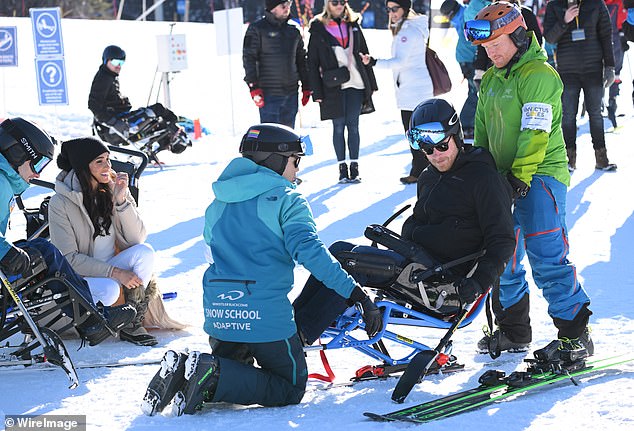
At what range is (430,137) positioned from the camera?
4.57m

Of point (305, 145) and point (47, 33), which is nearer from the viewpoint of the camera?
point (305, 145)

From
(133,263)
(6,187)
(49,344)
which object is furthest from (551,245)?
(6,187)

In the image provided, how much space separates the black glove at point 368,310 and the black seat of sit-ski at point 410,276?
36 cm

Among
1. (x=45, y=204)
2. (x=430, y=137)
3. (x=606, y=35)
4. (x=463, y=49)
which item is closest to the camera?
(x=430, y=137)

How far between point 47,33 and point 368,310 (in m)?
9.88

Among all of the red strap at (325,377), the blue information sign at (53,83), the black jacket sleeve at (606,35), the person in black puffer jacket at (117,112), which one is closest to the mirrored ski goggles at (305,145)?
the red strap at (325,377)

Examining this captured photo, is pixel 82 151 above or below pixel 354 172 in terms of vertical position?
above

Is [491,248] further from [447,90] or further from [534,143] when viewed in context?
[447,90]

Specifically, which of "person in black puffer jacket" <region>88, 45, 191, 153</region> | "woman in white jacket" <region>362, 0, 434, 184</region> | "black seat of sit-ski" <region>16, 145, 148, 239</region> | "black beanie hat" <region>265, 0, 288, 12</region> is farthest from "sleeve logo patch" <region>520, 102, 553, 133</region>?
"person in black puffer jacket" <region>88, 45, 191, 153</region>

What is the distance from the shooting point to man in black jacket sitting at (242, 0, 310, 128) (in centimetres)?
973

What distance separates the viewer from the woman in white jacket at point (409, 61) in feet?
31.2

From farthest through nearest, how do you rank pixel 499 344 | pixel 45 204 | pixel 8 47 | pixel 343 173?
pixel 8 47, pixel 343 173, pixel 45 204, pixel 499 344

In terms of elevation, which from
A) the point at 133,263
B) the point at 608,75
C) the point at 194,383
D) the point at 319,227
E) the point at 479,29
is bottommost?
the point at 319,227

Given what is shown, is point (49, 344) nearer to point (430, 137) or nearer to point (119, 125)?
point (430, 137)
